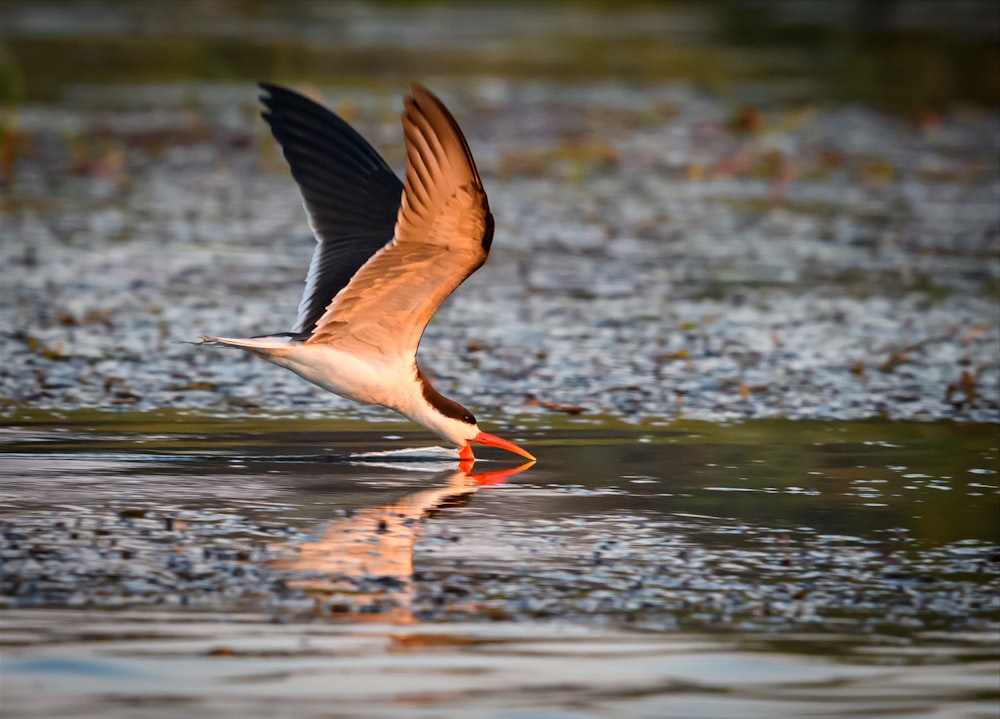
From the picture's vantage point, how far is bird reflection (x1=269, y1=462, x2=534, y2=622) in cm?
625

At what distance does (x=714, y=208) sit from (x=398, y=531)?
10.1m

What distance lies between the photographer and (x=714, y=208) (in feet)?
55.3

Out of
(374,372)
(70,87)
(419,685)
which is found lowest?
(419,685)

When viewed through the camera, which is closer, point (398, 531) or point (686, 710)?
point (686, 710)

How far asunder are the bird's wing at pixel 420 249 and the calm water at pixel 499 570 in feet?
1.97

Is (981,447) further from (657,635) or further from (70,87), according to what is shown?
(70,87)

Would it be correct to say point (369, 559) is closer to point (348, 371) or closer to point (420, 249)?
point (420, 249)

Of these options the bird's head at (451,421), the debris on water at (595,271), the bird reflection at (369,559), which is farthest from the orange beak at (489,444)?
the debris on water at (595,271)

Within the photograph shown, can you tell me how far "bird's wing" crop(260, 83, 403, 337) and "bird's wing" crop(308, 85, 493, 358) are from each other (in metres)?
0.27

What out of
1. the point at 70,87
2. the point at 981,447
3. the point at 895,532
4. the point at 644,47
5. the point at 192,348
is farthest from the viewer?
the point at 644,47

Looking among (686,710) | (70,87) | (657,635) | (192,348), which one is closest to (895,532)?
(657,635)

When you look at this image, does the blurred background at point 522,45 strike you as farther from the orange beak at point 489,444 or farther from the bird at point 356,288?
the orange beak at point 489,444

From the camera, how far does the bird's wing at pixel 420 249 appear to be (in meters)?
7.15

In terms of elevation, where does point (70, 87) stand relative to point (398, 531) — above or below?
above
